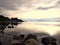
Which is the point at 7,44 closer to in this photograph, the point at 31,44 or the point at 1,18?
the point at 31,44

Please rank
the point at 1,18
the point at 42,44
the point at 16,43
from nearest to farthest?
1. the point at 16,43
2. the point at 42,44
3. the point at 1,18

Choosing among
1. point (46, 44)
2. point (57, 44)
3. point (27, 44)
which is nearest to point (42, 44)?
point (46, 44)

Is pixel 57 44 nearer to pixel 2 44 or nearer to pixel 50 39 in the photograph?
pixel 50 39

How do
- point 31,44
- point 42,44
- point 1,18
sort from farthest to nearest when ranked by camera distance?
1. point 1,18
2. point 42,44
3. point 31,44

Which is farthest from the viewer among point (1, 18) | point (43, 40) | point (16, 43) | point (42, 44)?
point (1, 18)

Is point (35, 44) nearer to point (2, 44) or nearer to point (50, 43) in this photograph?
point (50, 43)

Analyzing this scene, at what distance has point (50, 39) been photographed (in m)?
22.7

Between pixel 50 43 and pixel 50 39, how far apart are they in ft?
2.56

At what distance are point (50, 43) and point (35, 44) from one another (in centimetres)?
395

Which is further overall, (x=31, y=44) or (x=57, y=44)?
(x=57, y=44)

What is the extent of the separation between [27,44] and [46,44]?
4.55 meters

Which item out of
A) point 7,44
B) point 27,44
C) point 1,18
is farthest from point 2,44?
point 1,18

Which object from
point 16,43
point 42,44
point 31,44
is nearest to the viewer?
point 31,44

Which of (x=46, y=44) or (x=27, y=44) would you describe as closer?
(x=27, y=44)
